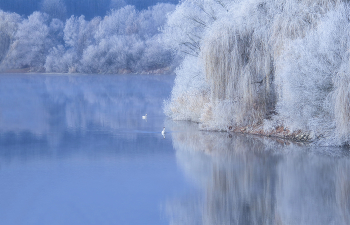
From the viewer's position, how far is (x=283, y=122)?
56.6ft

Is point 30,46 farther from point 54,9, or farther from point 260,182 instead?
point 260,182

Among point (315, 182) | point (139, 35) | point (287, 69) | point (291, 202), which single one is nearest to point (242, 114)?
point (287, 69)

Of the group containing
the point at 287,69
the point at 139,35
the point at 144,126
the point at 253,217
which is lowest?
the point at 253,217

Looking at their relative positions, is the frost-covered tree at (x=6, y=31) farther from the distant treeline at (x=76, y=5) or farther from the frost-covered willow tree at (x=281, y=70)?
the frost-covered willow tree at (x=281, y=70)

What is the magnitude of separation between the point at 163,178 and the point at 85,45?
66.3m

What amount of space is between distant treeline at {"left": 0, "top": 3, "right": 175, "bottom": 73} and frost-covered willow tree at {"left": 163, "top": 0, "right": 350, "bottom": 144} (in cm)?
5109

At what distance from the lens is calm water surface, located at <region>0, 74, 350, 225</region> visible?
9.32 meters

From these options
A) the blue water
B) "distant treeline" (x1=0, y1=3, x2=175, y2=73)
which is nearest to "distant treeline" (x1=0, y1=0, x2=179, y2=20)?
"distant treeline" (x1=0, y1=3, x2=175, y2=73)

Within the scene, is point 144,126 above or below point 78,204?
above

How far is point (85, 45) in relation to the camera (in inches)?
2992

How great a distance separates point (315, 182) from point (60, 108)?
1999cm

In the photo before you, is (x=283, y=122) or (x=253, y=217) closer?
(x=253, y=217)

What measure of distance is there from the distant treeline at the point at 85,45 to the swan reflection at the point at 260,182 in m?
54.3

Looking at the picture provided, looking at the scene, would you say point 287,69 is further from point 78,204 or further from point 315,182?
point 78,204
